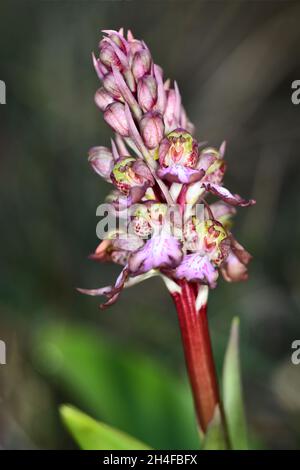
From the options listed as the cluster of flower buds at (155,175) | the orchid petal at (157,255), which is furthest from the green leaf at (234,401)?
the orchid petal at (157,255)

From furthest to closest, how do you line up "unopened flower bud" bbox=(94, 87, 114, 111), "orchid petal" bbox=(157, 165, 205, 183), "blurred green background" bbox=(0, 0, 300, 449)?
"blurred green background" bbox=(0, 0, 300, 449) → "unopened flower bud" bbox=(94, 87, 114, 111) → "orchid petal" bbox=(157, 165, 205, 183)

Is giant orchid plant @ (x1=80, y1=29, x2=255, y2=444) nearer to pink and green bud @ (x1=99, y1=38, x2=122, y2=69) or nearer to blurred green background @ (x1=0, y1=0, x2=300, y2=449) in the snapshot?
pink and green bud @ (x1=99, y1=38, x2=122, y2=69)

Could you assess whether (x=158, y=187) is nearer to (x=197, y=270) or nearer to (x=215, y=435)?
(x=197, y=270)

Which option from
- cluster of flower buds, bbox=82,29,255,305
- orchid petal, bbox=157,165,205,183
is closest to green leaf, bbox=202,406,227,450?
cluster of flower buds, bbox=82,29,255,305

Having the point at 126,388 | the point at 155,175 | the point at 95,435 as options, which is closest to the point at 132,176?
the point at 155,175

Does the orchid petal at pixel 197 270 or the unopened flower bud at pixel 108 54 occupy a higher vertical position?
the unopened flower bud at pixel 108 54

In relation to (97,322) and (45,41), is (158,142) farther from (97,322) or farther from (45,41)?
(45,41)

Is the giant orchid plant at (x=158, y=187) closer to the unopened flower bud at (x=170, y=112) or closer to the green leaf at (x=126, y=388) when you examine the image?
the unopened flower bud at (x=170, y=112)

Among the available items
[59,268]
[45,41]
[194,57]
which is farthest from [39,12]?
[59,268]
